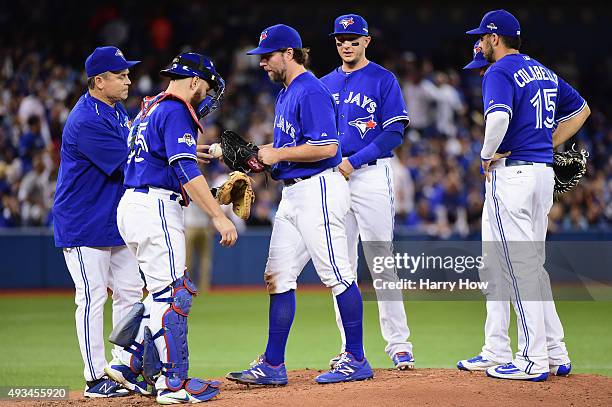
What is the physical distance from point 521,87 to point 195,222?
9622 millimetres

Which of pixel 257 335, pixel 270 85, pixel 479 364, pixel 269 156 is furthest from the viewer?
pixel 270 85

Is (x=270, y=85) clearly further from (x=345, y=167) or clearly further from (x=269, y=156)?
(x=269, y=156)

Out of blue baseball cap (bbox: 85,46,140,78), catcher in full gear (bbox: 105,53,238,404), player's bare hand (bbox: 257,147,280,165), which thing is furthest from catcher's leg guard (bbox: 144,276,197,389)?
blue baseball cap (bbox: 85,46,140,78)

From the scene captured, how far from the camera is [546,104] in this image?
6.61 m

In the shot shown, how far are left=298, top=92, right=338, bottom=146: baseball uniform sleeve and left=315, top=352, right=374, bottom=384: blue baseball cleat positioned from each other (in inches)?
60.9

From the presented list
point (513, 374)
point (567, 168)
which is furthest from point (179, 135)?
point (567, 168)

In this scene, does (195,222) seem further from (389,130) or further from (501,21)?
(501,21)

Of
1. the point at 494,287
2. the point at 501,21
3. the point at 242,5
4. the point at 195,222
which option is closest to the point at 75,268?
the point at 494,287

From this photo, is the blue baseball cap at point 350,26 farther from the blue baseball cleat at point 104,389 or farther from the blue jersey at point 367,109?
the blue baseball cleat at point 104,389

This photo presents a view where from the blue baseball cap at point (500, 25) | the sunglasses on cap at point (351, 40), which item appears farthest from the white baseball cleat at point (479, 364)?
the sunglasses on cap at point (351, 40)

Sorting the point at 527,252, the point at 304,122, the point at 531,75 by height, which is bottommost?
the point at 527,252

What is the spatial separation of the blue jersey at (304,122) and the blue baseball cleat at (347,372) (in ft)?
4.42

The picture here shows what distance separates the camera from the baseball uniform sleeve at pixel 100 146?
6496 mm

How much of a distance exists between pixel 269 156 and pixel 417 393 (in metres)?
1.85
